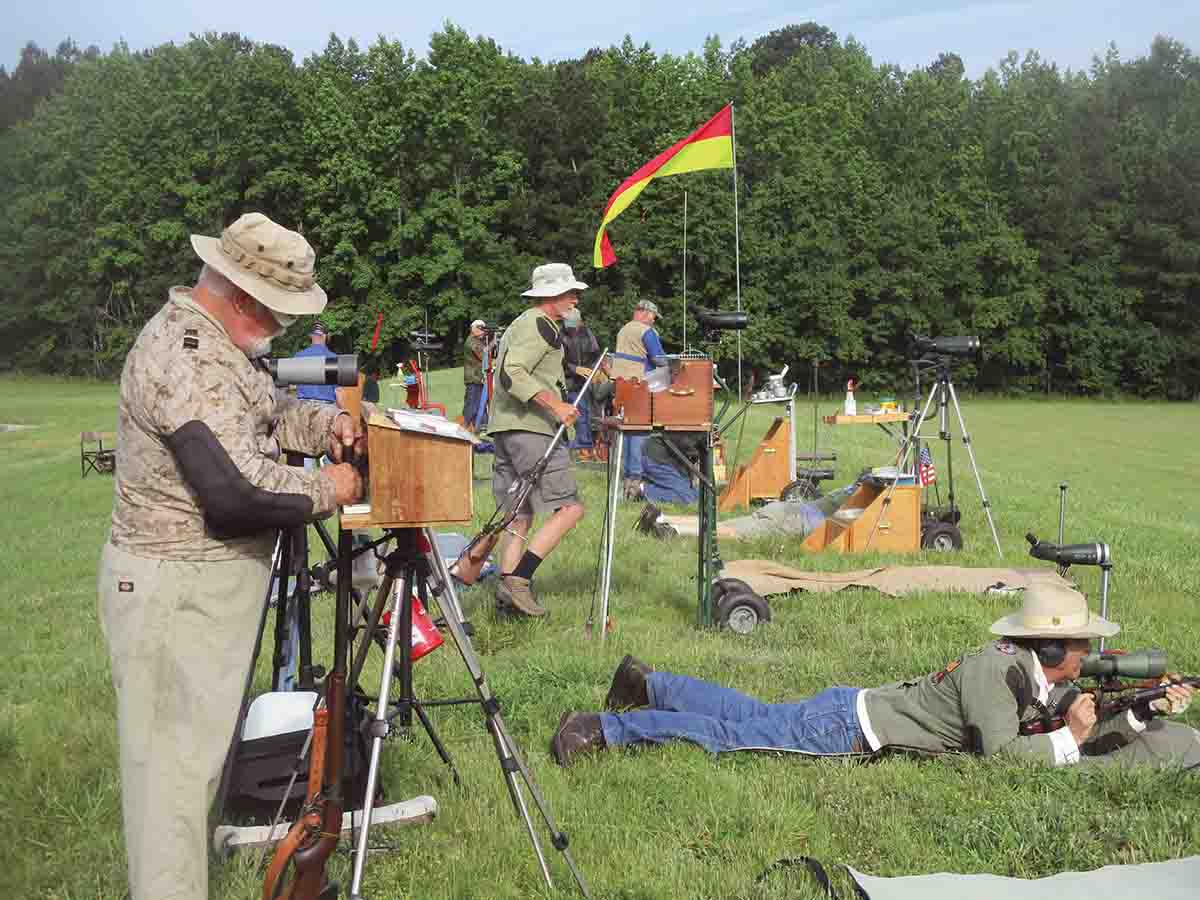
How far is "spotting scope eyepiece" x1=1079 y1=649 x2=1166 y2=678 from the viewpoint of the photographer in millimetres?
4648

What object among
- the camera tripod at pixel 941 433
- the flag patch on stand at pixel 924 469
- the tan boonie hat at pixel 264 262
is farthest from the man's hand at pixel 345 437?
the flag patch on stand at pixel 924 469

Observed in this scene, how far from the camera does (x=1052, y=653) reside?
467 centimetres

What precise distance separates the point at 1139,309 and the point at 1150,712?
50.7m

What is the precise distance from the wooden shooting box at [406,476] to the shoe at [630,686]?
224 centimetres

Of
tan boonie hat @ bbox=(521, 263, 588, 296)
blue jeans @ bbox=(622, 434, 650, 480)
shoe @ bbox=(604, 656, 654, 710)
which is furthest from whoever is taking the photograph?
blue jeans @ bbox=(622, 434, 650, 480)

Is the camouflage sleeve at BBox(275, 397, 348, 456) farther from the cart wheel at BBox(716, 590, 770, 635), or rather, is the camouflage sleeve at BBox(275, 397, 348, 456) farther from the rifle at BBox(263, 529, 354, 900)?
the cart wheel at BBox(716, 590, 770, 635)

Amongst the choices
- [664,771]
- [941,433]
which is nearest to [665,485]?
[941,433]

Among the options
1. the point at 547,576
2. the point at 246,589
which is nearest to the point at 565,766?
the point at 246,589

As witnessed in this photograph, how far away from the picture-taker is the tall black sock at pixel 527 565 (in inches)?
281

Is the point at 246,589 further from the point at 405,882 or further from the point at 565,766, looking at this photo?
the point at 565,766

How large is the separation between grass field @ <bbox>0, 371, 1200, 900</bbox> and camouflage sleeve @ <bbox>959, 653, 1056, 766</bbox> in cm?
8

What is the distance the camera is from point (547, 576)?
869 cm

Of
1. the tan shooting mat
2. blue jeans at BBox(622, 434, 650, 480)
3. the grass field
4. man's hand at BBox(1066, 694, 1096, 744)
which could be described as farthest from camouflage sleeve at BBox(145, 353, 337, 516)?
blue jeans at BBox(622, 434, 650, 480)

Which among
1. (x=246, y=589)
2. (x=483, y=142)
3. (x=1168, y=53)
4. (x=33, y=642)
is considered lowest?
(x=33, y=642)
